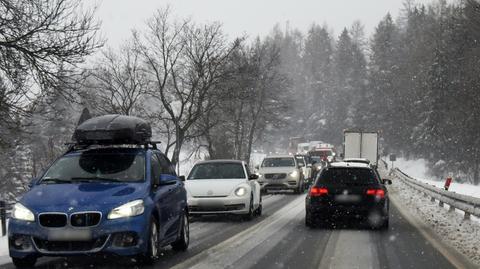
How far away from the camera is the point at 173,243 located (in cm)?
1094

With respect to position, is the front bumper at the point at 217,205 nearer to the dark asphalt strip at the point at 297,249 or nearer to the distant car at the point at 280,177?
the dark asphalt strip at the point at 297,249

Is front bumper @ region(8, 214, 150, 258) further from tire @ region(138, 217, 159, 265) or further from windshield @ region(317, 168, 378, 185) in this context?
windshield @ region(317, 168, 378, 185)

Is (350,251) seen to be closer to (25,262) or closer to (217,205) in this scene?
(25,262)

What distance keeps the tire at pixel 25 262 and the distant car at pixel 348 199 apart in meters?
7.27

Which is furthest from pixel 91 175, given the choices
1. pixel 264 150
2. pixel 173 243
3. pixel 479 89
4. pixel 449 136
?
pixel 264 150

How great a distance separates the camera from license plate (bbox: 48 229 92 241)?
8.34 m

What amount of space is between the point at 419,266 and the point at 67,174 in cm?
509

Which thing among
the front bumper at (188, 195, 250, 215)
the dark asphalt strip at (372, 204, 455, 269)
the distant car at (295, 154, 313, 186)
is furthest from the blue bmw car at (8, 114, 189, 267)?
the distant car at (295, 154, 313, 186)

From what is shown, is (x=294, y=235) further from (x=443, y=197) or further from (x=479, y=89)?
(x=479, y=89)

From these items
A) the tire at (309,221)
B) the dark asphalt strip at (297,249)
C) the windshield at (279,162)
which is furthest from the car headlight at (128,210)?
the windshield at (279,162)

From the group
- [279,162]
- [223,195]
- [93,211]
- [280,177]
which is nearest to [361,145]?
[279,162]

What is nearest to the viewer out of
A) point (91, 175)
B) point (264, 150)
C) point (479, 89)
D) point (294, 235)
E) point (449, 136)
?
point (91, 175)

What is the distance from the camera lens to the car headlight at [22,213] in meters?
8.51

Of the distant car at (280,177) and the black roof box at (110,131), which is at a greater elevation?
the black roof box at (110,131)
